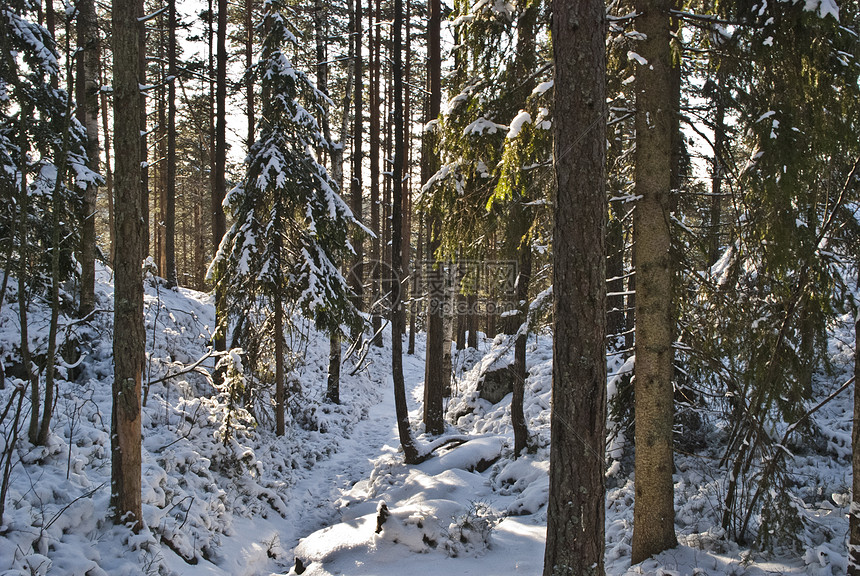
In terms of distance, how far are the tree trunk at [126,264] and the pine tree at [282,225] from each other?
181 inches

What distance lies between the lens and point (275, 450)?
401 inches

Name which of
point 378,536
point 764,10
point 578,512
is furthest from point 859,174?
point 378,536

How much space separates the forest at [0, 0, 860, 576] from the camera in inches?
167

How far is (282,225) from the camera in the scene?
1062cm

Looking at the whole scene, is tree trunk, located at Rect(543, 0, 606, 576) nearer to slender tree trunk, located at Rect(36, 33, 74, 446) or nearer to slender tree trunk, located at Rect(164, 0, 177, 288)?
slender tree trunk, located at Rect(36, 33, 74, 446)

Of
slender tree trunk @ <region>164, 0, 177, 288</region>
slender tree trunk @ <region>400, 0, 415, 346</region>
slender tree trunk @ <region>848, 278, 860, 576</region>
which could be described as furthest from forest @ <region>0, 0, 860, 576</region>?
slender tree trunk @ <region>400, 0, 415, 346</region>

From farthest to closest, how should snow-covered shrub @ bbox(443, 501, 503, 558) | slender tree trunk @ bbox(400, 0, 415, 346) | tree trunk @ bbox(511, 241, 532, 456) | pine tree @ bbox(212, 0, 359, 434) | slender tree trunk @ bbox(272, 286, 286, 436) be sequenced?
slender tree trunk @ bbox(400, 0, 415, 346) → slender tree trunk @ bbox(272, 286, 286, 436) → pine tree @ bbox(212, 0, 359, 434) → tree trunk @ bbox(511, 241, 532, 456) → snow-covered shrub @ bbox(443, 501, 503, 558)

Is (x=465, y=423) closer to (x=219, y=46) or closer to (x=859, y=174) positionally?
(x=859, y=174)

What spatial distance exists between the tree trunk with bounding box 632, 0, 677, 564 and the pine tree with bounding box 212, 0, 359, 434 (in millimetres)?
7102

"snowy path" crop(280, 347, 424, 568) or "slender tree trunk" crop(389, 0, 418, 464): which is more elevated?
"slender tree trunk" crop(389, 0, 418, 464)

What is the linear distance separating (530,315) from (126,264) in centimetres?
541

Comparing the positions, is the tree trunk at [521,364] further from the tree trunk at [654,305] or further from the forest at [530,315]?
the tree trunk at [654,305]

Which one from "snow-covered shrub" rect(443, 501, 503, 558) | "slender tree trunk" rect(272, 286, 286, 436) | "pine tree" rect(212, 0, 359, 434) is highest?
"pine tree" rect(212, 0, 359, 434)

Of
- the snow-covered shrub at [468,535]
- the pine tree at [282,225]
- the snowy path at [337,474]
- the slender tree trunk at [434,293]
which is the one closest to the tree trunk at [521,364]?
the slender tree trunk at [434,293]
